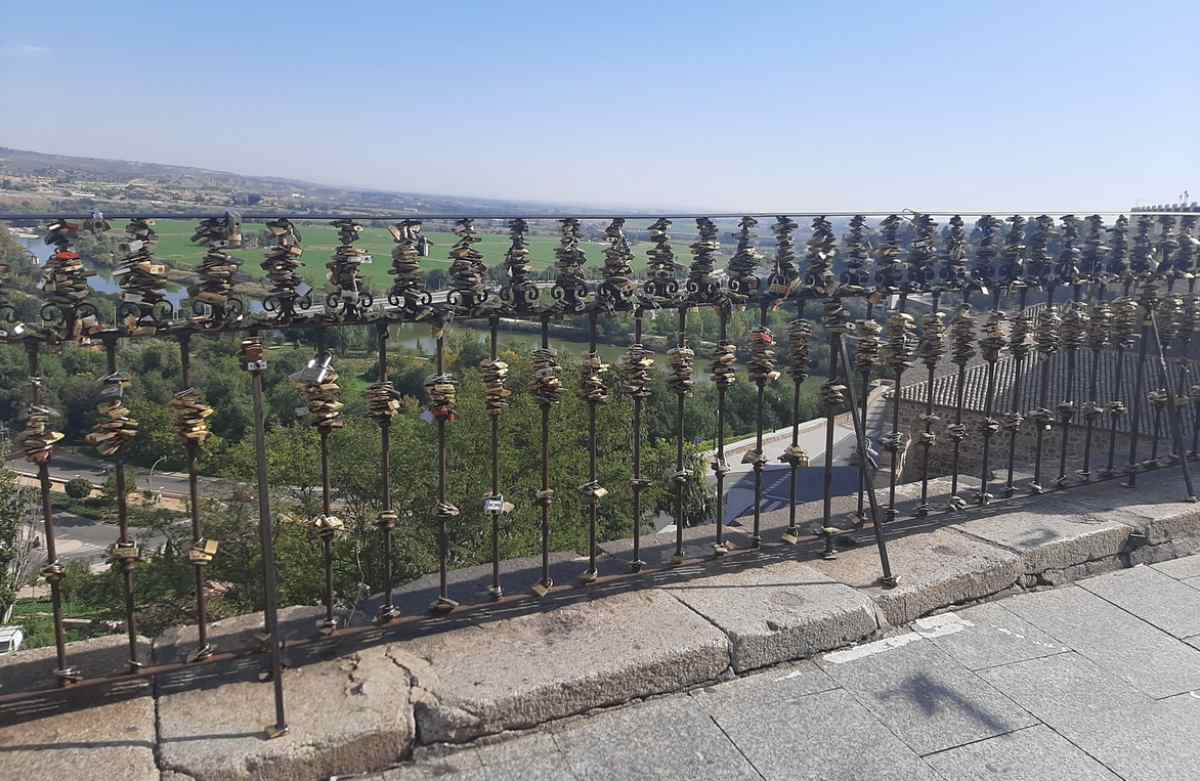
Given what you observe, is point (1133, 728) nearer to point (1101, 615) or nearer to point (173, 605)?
point (1101, 615)

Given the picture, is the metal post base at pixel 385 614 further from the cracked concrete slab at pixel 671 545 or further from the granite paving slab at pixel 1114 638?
the granite paving slab at pixel 1114 638

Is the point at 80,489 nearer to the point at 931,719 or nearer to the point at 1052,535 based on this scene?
the point at 1052,535

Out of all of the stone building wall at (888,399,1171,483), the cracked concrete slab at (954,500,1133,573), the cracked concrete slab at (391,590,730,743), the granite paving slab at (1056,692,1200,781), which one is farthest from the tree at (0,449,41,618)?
the granite paving slab at (1056,692,1200,781)

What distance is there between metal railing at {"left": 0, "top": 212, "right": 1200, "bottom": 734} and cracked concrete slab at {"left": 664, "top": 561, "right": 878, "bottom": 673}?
272 millimetres

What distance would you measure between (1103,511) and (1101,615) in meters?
1.21

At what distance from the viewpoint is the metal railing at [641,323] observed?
3086 millimetres

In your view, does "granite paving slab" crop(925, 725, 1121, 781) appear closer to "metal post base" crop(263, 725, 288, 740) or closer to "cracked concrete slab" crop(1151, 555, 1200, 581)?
"cracked concrete slab" crop(1151, 555, 1200, 581)

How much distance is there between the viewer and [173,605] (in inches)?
850

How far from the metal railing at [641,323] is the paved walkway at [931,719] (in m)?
0.61

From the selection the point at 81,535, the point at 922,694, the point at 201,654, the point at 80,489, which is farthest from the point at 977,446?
the point at 81,535

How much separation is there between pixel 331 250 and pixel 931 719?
297 cm

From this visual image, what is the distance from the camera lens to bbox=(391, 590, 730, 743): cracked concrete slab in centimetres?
322

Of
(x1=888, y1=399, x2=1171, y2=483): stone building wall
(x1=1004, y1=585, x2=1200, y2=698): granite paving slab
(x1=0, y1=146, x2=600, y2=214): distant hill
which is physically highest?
(x1=0, y1=146, x2=600, y2=214): distant hill

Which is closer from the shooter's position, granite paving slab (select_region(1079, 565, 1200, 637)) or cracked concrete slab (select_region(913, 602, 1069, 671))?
cracked concrete slab (select_region(913, 602, 1069, 671))
